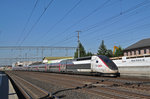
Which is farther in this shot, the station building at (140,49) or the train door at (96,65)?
the station building at (140,49)

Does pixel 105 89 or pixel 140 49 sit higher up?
pixel 140 49

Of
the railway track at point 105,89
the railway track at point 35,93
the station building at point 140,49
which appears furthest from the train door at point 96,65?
the station building at point 140,49

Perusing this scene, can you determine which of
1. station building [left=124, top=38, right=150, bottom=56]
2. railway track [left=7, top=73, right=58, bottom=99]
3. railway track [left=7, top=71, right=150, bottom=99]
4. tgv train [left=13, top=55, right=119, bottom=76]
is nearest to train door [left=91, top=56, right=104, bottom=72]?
tgv train [left=13, top=55, right=119, bottom=76]

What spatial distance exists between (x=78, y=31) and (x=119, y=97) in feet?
127

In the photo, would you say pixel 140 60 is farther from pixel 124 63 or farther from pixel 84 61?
pixel 84 61

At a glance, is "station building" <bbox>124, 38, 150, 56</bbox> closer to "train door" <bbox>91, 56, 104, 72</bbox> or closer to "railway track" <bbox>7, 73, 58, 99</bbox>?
"train door" <bbox>91, 56, 104, 72</bbox>

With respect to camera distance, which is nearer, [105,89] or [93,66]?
[105,89]

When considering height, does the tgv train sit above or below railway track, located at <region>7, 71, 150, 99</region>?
above

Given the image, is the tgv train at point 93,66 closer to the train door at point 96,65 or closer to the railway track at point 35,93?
the train door at point 96,65

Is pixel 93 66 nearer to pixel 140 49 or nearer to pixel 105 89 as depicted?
pixel 105 89

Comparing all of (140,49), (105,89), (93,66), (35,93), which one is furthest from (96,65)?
(140,49)

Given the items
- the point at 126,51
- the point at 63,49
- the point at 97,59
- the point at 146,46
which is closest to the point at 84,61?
the point at 97,59

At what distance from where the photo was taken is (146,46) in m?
57.2

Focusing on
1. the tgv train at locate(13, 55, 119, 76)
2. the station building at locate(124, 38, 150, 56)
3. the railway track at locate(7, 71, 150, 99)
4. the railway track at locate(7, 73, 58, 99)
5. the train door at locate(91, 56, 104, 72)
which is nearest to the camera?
the railway track at locate(7, 71, 150, 99)
